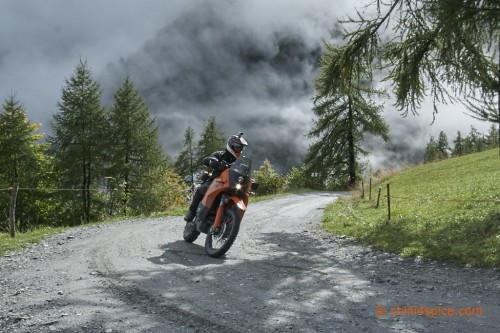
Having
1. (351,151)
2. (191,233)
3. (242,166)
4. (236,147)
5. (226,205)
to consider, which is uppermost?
(351,151)

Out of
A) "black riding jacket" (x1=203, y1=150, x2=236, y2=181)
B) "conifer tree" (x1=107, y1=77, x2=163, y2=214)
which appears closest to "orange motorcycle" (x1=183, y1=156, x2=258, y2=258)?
"black riding jacket" (x1=203, y1=150, x2=236, y2=181)

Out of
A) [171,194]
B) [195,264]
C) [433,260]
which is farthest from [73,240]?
[171,194]

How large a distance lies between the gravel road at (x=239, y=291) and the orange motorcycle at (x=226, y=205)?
14.6 inches

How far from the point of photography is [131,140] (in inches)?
1441

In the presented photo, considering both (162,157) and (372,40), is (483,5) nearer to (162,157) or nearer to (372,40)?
(372,40)

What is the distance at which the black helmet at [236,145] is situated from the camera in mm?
8352

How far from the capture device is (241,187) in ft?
24.8

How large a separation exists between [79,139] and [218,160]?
3079cm

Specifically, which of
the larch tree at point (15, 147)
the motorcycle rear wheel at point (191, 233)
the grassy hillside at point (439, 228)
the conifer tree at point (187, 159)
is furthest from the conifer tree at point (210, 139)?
the motorcycle rear wheel at point (191, 233)

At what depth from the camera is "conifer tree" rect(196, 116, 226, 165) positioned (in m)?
63.1

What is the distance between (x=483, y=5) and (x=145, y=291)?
259 inches

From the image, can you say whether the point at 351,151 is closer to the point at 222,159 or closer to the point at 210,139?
the point at 210,139

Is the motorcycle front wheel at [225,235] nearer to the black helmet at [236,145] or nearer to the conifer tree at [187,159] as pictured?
the black helmet at [236,145]

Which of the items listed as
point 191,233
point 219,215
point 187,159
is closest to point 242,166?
point 219,215
